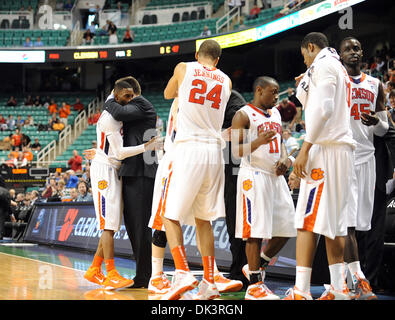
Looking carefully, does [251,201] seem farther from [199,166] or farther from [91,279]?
[91,279]

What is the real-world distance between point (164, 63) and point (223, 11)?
4317 millimetres

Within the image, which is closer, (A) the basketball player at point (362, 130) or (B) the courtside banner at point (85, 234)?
(A) the basketball player at point (362, 130)

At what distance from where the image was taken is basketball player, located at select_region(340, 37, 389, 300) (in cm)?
473

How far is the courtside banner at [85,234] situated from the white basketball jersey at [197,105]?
2.30 m

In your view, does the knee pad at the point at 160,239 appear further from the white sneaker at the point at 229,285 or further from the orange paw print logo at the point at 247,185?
the orange paw print logo at the point at 247,185

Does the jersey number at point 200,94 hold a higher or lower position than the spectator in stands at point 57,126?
lower

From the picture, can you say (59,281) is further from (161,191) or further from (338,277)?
(338,277)

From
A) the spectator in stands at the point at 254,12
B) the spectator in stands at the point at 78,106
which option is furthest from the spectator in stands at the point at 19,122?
the spectator in stands at the point at 254,12

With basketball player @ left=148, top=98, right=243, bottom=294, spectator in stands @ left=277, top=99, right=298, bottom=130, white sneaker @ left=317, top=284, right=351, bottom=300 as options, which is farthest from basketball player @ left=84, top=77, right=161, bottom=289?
spectator in stands @ left=277, top=99, right=298, bottom=130

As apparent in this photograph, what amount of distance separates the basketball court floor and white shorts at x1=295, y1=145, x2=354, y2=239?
1.10 meters

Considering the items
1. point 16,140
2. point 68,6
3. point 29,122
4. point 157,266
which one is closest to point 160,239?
point 157,266

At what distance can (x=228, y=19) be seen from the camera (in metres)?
22.7

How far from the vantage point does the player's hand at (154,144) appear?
5.48 metres

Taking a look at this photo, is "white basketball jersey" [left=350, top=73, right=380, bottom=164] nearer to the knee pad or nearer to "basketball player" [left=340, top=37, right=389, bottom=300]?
"basketball player" [left=340, top=37, right=389, bottom=300]
